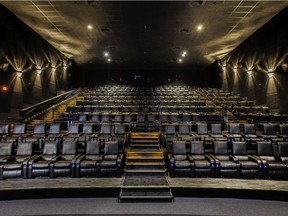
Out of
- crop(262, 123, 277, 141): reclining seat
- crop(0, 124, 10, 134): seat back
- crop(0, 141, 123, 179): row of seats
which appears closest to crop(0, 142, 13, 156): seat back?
crop(0, 141, 123, 179): row of seats

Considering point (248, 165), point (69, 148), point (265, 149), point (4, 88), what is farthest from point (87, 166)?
point (4, 88)

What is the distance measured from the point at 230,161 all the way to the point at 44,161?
10.3ft

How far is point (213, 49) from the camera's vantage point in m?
10.9

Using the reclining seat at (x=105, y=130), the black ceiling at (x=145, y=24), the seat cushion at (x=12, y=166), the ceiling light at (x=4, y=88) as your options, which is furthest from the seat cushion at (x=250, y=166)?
the ceiling light at (x=4, y=88)

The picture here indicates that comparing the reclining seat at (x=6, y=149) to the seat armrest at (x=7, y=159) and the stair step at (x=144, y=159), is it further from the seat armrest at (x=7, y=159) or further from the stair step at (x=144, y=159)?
the stair step at (x=144, y=159)

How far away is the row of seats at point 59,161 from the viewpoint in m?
3.56

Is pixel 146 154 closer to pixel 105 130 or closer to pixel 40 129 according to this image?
pixel 105 130

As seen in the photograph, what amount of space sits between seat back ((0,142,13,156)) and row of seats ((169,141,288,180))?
2893mm

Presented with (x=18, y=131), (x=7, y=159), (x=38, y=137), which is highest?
(x=18, y=131)

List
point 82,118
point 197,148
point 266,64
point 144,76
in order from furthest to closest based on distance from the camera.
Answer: point 144,76
point 266,64
point 82,118
point 197,148

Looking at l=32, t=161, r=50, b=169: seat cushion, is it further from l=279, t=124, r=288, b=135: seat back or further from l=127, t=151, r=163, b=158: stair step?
l=279, t=124, r=288, b=135: seat back

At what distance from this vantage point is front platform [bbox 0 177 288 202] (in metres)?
3.08

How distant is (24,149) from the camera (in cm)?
405

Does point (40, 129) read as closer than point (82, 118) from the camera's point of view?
Yes
